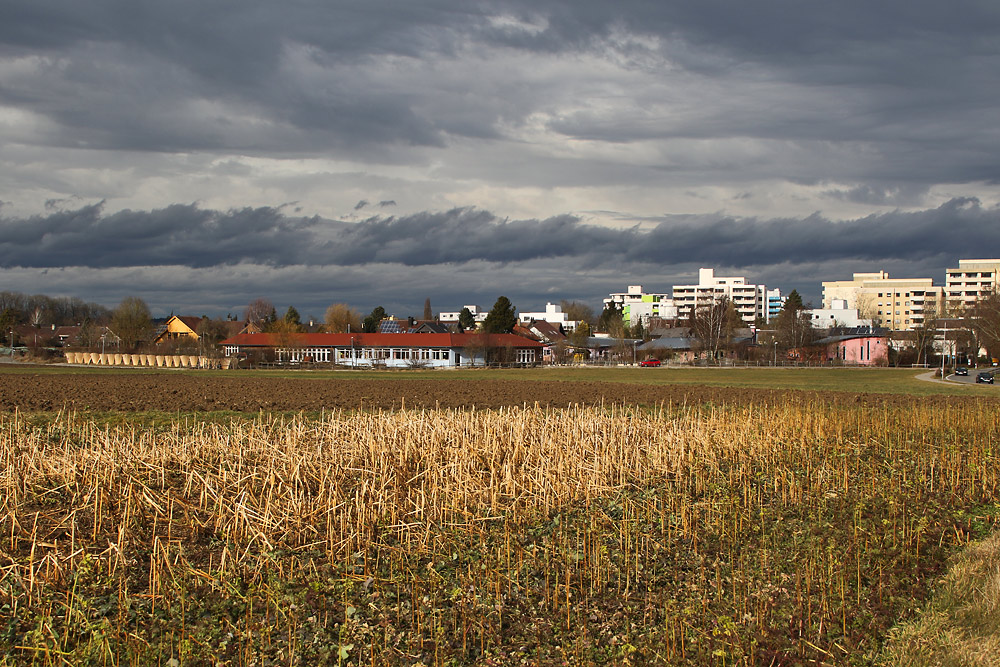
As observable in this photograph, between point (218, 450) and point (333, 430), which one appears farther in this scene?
point (333, 430)

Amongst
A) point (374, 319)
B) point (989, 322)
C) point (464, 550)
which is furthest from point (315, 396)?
point (374, 319)

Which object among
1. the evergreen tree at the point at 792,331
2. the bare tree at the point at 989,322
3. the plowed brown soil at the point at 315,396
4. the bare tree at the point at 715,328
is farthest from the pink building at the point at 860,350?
→ the plowed brown soil at the point at 315,396

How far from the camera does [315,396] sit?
3922 cm

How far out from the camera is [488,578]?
358 inches

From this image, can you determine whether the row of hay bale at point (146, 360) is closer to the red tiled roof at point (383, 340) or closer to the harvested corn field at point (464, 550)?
the red tiled roof at point (383, 340)

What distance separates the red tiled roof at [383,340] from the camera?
10729 cm

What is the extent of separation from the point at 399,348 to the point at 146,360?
3076 centimetres

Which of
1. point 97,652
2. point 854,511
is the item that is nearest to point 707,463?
point 854,511

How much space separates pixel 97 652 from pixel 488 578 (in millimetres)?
3891

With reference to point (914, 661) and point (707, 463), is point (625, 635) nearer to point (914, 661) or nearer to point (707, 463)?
point (914, 661)

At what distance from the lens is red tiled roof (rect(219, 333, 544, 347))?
10729 cm

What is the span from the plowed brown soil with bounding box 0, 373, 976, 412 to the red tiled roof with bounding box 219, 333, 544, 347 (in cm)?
5626

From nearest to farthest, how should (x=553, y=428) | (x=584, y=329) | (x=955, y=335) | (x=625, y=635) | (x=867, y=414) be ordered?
1. (x=625, y=635)
2. (x=553, y=428)
3. (x=867, y=414)
4. (x=955, y=335)
5. (x=584, y=329)

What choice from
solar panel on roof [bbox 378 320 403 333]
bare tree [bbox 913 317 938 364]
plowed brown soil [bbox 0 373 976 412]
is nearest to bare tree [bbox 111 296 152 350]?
solar panel on roof [bbox 378 320 403 333]
